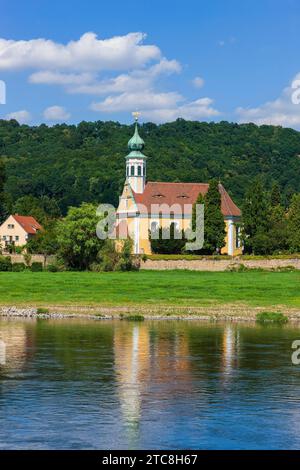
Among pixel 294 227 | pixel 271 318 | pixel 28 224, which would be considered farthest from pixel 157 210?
pixel 271 318

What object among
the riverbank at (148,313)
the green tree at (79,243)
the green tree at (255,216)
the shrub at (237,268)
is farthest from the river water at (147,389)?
the green tree at (255,216)

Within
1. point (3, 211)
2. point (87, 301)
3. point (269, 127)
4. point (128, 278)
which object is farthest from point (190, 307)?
point (269, 127)

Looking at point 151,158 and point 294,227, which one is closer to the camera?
point 294,227

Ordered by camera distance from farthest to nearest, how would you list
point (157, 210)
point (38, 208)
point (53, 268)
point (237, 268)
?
point (38, 208), point (157, 210), point (53, 268), point (237, 268)

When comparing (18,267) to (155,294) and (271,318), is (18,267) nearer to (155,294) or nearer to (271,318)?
(155,294)

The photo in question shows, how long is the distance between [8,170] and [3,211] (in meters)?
35.6

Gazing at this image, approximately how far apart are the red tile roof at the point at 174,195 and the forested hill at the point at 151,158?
36.8m

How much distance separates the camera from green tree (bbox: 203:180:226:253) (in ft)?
284

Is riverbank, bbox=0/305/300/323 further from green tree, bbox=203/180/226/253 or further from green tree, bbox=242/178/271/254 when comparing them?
green tree, bbox=242/178/271/254

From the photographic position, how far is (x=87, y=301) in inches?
2210

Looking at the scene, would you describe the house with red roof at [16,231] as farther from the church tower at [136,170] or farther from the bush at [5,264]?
the bush at [5,264]

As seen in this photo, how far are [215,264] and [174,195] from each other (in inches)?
921

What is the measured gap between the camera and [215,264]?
79.6 m

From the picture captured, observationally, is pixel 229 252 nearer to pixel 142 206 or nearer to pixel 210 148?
pixel 142 206
